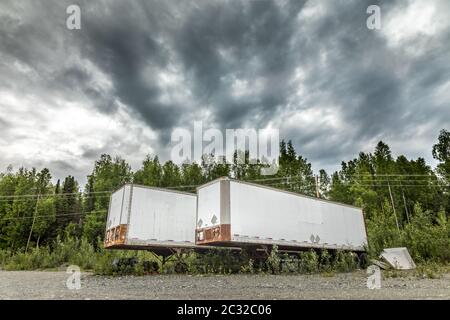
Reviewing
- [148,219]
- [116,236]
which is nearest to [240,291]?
[148,219]

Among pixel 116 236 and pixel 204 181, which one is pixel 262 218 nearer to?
pixel 116 236

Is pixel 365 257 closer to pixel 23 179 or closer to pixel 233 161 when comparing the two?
pixel 233 161

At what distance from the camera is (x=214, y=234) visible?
529 inches

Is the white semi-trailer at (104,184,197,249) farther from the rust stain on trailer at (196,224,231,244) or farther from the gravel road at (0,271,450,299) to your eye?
the gravel road at (0,271,450,299)

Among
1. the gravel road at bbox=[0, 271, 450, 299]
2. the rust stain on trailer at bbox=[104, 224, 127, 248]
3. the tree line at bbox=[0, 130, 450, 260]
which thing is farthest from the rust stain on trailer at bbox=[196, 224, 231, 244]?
the tree line at bbox=[0, 130, 450, 260]

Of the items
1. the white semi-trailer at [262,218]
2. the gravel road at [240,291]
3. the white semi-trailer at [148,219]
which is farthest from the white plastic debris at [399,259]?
the white semi-trailer at [148,219]

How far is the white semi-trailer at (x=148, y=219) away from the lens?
48.6 ft

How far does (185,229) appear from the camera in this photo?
652 inches

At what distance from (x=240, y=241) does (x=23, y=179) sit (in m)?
42.2

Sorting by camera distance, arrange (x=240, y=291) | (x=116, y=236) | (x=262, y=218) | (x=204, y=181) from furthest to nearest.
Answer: (x=204, y=181) → (x=116, y=236) → (x=262, y=218) → (x=240, y=291)

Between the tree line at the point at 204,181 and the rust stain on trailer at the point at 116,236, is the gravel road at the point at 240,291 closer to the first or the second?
the rust stain on trailer at the point at 116,236

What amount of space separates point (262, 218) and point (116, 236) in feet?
23.2

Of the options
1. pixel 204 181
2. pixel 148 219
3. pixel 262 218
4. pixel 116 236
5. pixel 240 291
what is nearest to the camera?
pixel 240 291

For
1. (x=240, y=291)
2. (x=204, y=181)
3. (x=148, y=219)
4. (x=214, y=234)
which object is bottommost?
(x=240, y=291)
